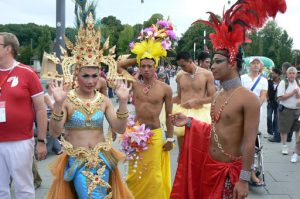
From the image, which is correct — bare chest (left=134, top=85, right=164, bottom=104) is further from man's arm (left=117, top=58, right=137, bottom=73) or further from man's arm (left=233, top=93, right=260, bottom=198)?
man's arm (left=233, top=93, right=260, bottom=198)

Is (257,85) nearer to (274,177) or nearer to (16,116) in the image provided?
(274,177)

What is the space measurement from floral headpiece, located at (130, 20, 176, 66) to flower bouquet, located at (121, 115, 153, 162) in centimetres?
88

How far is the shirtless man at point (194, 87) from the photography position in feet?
23.1

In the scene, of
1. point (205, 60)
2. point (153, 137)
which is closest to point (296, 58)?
point (205, 60)

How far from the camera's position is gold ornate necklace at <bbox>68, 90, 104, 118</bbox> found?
3.91 m

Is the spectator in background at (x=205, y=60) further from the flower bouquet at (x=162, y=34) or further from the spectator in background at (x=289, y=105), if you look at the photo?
the flower bouquet at (x=162, y=34)

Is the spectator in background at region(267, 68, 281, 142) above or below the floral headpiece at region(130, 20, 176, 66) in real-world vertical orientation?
below

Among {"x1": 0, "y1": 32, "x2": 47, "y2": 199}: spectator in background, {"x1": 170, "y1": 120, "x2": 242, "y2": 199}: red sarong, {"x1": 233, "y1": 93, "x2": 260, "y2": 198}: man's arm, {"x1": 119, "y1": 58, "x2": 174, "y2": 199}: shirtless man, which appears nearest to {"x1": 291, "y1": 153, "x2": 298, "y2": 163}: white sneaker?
{"x1": 119, "y1": 58, "x2": 174, "y2": 199}: shirtless man

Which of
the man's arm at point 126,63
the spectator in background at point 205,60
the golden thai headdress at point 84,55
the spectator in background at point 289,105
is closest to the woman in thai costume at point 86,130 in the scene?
the golden thai headdress at point 84,55

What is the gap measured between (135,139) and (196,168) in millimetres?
1285

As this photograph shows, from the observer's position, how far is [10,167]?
4105mm

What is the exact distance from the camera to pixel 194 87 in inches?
279

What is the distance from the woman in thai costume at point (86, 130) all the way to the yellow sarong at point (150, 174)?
113cm

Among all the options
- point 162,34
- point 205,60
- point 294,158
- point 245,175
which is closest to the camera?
point 245,175
